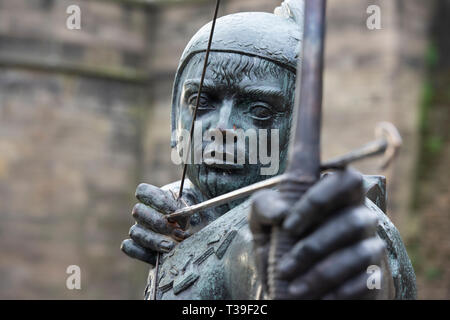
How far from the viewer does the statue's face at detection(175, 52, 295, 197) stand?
2.14 metres

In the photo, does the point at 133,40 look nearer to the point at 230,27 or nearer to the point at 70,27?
the point at 70,27

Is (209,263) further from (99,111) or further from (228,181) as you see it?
(99,111)

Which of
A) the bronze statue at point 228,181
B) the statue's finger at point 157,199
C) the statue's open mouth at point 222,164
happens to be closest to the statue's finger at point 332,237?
the bronze statue at point 228,181

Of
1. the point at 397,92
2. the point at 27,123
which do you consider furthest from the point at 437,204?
the point at 27,123

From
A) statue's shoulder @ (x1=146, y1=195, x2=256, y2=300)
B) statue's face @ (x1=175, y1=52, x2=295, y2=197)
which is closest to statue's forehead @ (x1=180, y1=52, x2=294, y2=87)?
statue's face @ (x1=175, y1=52, x2=295, y2=197)

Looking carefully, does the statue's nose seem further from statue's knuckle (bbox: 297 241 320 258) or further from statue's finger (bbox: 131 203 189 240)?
statue's knuckle (bbox: 297 241 320 258)

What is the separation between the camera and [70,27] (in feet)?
33.8

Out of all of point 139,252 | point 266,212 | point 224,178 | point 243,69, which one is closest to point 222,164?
point 224,178

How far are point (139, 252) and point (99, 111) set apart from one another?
8373 mm

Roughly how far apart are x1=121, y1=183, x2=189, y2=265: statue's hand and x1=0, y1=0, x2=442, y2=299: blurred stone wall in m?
6.37

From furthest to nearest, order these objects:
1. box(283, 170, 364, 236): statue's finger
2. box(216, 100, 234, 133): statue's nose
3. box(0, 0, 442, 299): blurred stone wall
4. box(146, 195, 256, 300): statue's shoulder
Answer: box(0, 0, 442, 299): blurred stone wall < box(216, 100, 234, 133): statue's nose < box(146, 195, 256, 300): statue's shoulder < box(283, 170, 364, 236): statue's finger

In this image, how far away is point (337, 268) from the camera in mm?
1318

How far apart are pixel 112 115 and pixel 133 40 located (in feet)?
3.76

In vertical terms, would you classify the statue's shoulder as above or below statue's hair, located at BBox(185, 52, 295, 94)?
below
